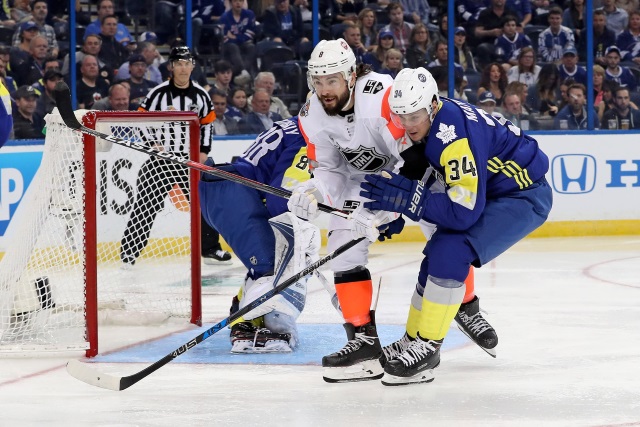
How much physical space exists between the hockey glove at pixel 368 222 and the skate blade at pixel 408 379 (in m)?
0.39

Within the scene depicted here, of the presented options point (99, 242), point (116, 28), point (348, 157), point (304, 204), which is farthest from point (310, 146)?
point (116, 28)

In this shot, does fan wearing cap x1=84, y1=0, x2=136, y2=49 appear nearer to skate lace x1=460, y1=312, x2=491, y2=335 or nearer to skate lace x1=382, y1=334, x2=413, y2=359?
skate lace x1=460, y1=312, x2=491, y2=335

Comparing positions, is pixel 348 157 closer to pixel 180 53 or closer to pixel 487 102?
pixel 180 53

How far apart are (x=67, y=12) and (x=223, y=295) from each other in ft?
8.44

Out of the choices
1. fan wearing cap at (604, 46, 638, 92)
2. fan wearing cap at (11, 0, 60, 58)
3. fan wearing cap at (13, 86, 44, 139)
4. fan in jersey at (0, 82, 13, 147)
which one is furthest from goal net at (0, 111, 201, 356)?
fan wearing cap at (604, 46, 638, 92)

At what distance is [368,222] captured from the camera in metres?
3.27

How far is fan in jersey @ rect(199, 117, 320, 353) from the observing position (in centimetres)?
389

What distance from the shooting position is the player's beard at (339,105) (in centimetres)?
336

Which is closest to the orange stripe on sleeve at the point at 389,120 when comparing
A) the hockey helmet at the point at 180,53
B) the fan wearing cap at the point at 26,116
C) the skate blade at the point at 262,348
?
the skate blade at the point at 262,348

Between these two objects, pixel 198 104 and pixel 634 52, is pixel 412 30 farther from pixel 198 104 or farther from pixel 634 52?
pixel 198 104

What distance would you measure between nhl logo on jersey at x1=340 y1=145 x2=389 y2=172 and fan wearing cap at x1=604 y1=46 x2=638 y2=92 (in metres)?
5.02

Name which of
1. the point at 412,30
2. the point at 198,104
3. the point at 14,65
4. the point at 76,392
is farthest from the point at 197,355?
the point at 412,30

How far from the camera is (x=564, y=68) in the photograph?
8039 mm

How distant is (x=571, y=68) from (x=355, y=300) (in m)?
5.01
